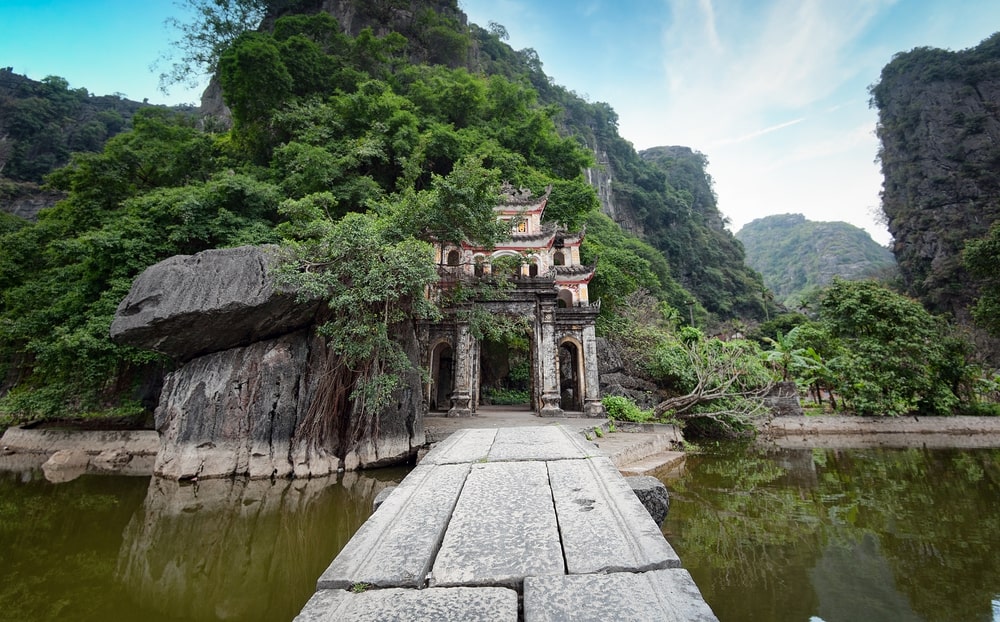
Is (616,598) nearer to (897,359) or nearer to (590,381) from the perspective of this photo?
(590,381)

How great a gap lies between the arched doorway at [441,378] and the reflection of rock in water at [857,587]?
10.7m

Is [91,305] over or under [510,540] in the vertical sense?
over

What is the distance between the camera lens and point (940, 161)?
28969 millimetres

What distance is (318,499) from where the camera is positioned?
662 cm

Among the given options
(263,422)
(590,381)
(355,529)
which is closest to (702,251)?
(590,381)

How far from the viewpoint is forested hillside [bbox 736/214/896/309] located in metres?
57.4

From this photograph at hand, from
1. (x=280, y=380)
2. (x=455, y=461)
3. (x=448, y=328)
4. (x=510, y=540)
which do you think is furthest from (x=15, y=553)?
(x=448, y=328)

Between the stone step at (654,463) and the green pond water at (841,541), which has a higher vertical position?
the stone step at (654,463)

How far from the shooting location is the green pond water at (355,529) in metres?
3.58

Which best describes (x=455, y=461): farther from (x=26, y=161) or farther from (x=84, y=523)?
(x=26, y=161)

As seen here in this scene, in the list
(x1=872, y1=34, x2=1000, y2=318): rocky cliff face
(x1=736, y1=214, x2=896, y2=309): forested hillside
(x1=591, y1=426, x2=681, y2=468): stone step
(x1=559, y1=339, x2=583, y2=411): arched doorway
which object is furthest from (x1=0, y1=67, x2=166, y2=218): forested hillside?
(x1=736, y1=214, x2=896, y2=309): forested hillside

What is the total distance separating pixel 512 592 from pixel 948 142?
43.8 meters

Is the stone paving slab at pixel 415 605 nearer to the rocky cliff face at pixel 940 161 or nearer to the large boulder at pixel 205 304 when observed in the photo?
the large boulder at pixel 205 304

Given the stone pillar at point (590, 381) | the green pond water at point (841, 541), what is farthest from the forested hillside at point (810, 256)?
the green pond water at point (841, 541)
